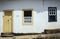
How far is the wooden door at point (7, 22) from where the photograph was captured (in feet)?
63.3

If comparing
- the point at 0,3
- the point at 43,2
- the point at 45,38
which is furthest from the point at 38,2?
the point at 45,38

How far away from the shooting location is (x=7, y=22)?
1941 centimetres

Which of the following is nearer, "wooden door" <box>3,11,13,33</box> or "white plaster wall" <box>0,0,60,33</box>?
"white plaster wall" <box>0,0,60,33</box>

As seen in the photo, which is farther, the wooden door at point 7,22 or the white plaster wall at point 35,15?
the wooden door at point 7,22

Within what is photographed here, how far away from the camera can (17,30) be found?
1905 centimetres

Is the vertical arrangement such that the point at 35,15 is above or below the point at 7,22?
above

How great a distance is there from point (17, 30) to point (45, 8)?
4.37 m

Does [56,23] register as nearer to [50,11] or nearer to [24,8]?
[50,11]

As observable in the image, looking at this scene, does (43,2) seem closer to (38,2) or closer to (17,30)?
(38,2)

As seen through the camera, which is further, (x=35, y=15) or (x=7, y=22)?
(x=7, y=22)

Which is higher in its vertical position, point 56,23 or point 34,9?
point 34,9

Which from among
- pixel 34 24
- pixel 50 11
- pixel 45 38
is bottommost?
pixel 45 38

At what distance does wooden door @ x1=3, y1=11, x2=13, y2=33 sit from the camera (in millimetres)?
19281

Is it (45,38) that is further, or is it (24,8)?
(24,8)
